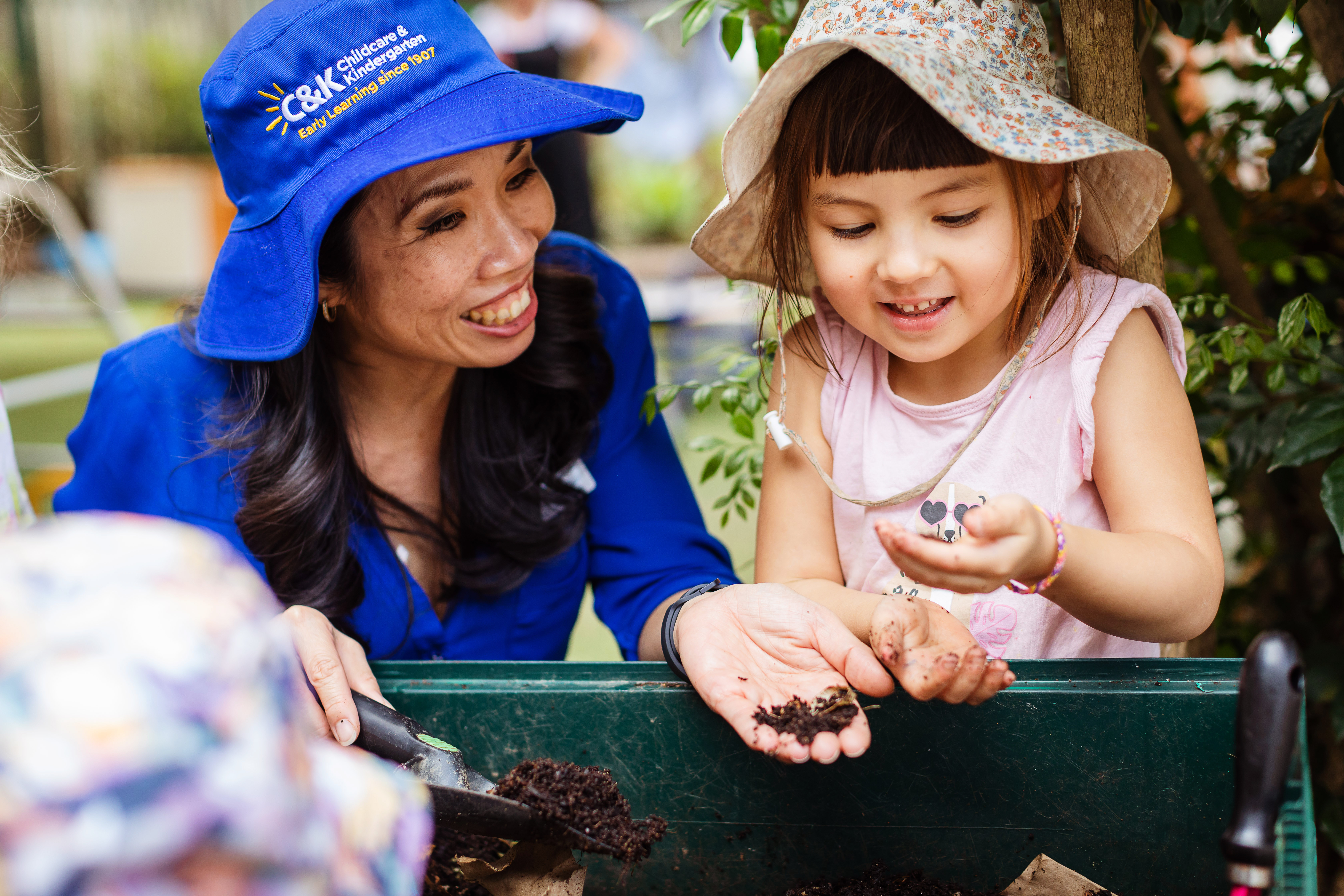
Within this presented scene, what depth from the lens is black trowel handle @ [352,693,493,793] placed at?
3.27 feet

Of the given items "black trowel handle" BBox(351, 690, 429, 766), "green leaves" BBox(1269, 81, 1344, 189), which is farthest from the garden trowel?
"green leaves" BBox(1269, 81, 1344, 189)

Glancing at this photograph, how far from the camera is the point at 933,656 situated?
2.90 feet

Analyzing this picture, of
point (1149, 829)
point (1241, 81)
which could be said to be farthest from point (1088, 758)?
point (1241, 81)

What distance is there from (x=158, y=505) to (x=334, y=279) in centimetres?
41

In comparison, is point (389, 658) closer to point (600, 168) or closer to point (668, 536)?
point (668, 536)

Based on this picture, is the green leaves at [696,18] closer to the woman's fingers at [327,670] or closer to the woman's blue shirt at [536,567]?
the woman's blue shirt at [536,567]

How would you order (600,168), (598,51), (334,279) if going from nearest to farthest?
(334,279) → (598,51) → (600,168)

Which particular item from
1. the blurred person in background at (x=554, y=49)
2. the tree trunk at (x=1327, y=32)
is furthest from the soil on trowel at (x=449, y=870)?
the blurred person in background at (x=554, y=49)

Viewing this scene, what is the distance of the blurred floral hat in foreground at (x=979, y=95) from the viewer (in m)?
0.99

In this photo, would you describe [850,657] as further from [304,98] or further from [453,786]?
[304,98]

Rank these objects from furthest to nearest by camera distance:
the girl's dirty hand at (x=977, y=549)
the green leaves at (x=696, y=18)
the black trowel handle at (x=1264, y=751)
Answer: the green leaves at (x=696, y=18) < the girl's dirty hand at (x=977, y=549) < the black trowel handle at (x=1264, y=751)

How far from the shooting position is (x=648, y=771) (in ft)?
3.58

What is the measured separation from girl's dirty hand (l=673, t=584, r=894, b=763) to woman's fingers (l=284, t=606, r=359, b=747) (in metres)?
0.35

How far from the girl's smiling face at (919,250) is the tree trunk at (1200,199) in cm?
36
